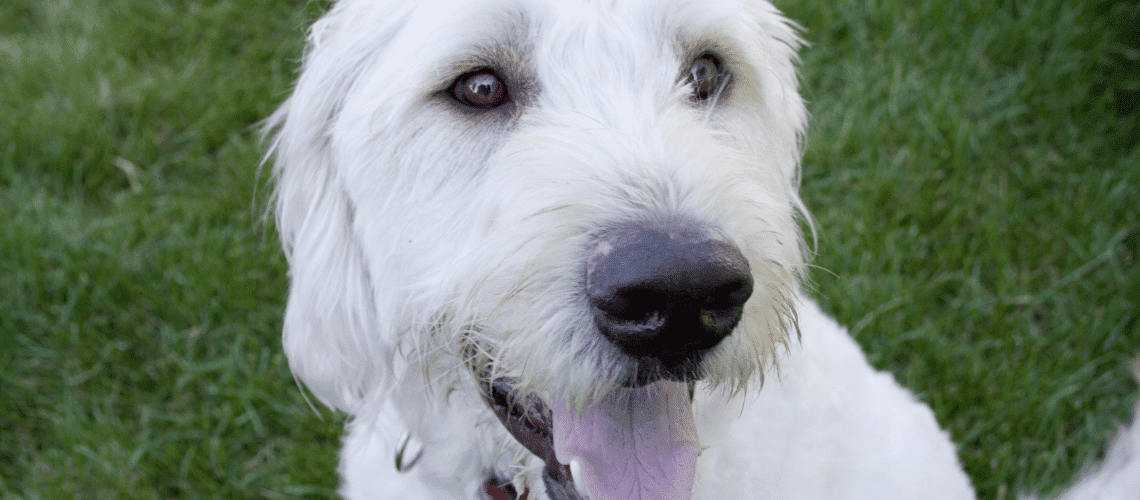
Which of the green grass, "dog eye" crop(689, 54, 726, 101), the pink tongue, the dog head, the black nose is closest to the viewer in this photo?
the black nose

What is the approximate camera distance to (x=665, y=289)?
56.3 inches

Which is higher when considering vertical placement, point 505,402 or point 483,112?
point 483,112

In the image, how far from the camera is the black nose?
1.44 metres

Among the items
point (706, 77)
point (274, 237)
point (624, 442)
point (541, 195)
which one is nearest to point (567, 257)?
point (541, 195)

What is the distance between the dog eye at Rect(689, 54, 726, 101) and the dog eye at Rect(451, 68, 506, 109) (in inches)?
19.1

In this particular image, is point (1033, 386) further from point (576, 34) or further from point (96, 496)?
point (96, 496)

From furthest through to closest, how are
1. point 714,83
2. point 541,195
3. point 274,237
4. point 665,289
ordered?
1. point 274,237
2. point 714,83
3. point 541,195
4. point 665,289

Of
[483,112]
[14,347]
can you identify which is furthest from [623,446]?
[14,347]

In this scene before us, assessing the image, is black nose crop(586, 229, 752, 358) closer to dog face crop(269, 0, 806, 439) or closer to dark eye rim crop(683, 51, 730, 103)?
dog face crop(269, 0, 806, 439)

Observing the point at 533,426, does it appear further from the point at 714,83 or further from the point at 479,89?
the point at 714,83

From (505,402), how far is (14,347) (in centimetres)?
280

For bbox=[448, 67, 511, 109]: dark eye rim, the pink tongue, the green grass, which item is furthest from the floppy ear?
the green grass

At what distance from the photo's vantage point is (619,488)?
182 cm

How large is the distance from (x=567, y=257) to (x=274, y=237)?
2.80 metres
